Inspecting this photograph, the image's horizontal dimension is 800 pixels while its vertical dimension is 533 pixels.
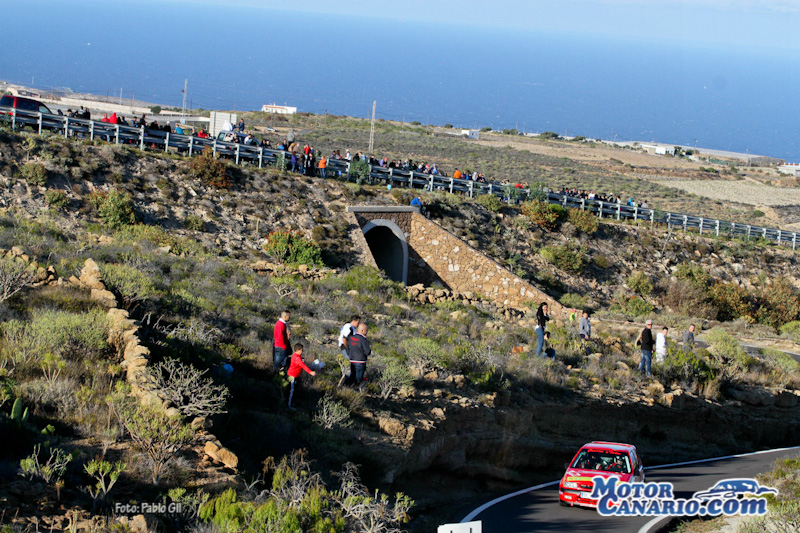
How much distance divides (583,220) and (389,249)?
9.75 metres

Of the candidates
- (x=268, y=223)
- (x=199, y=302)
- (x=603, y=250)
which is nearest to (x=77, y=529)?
(x=199, y=302)

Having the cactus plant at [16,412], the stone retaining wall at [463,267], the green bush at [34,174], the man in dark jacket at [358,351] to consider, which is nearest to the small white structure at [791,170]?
the stone retaining wall at [463,267]

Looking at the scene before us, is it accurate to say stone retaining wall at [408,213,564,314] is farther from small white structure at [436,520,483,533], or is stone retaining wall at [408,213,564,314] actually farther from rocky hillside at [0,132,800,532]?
small white structure at [436,520,483,533]

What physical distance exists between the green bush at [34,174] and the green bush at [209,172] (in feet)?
17.4

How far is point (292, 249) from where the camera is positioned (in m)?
28.1

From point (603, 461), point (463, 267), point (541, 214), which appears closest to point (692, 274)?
point (541, 214)

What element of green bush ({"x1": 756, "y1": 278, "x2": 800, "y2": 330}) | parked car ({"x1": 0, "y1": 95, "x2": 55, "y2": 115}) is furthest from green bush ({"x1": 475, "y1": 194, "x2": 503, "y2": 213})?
parked car ({"x1": 0, "y1": 95, "x2": 55, "y2": 115})

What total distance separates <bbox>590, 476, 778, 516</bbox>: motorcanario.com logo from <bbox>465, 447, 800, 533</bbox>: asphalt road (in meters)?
0.19

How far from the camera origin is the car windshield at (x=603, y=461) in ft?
45.0

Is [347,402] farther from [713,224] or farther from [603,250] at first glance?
[713,224]

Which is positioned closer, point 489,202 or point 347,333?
point 347,333

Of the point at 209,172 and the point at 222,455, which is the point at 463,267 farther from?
the point at 222,455

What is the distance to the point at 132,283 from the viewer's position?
14.7 metres

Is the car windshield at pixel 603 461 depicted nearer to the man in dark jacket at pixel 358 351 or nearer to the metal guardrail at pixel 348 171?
the man in dark jacket at pixel 358 351
